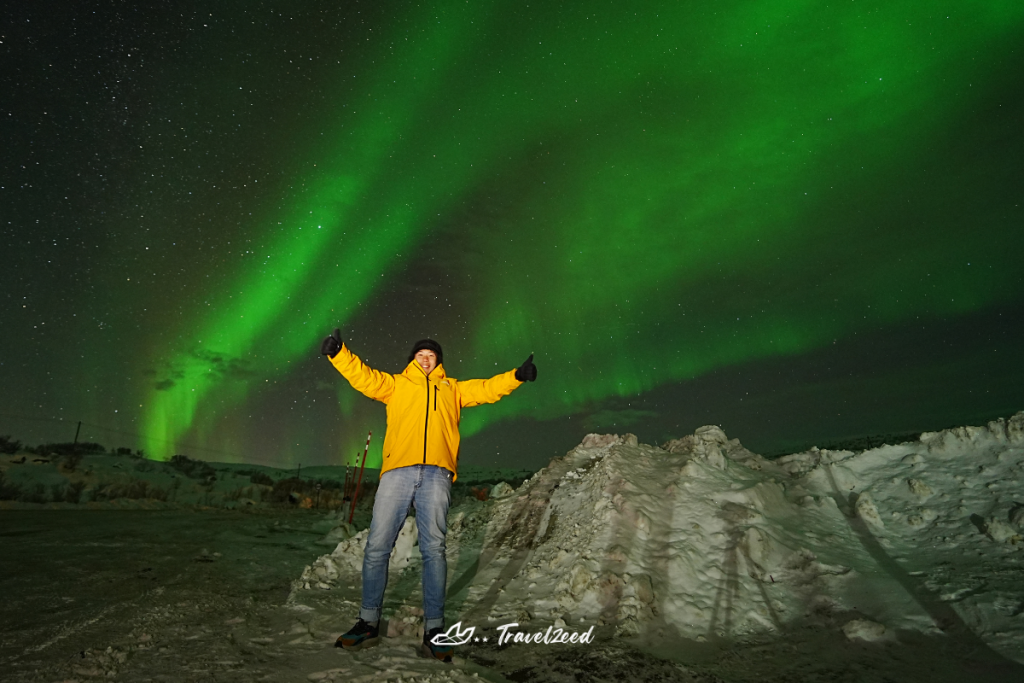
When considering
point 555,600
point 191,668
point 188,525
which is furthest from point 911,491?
point 188,525

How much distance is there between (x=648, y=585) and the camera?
477 cm

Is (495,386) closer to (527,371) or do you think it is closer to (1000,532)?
(527,371)

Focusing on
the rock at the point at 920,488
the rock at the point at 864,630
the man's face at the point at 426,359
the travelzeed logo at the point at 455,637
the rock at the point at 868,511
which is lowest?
the travelzeed logo at the point at 455,637

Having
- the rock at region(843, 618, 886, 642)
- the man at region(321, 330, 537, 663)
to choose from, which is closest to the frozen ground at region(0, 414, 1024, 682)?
the rock at region(843, 618, 886, 642)

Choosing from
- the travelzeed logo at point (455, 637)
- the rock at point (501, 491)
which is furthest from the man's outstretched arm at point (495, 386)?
the rock at point (501, 491)

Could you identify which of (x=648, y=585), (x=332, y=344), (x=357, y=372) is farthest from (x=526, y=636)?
(x=332, y=344)

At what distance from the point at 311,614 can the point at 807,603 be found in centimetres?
483

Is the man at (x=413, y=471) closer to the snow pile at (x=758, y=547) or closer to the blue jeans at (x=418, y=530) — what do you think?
the blue jeans at (x=418, y=530)

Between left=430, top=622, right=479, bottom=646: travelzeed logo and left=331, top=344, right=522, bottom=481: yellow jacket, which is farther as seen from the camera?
left=331, top=344, right=522, bottom=481: yellow jacket

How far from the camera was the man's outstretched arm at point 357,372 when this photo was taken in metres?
3.88

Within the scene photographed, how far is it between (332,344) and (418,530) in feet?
5.34

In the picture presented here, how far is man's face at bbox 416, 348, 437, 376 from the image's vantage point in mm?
4371

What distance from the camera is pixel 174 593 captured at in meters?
5.62

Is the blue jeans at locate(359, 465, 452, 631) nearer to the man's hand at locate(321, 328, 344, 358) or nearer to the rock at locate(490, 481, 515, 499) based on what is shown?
the man's hand at locate(321, 328, 344, 358)
